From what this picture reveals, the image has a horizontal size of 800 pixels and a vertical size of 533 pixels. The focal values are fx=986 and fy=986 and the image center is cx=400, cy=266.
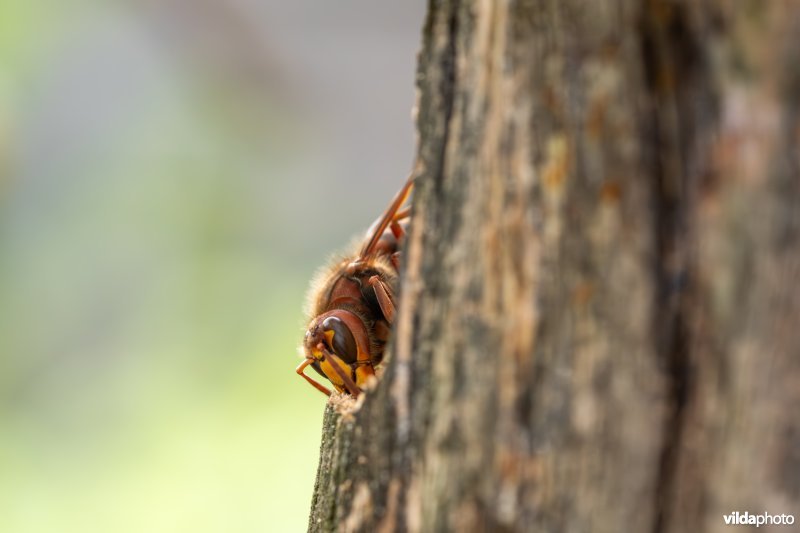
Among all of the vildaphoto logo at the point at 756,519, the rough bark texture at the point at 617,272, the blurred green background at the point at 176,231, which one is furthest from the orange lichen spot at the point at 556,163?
the blurred green background at the point at 176,231

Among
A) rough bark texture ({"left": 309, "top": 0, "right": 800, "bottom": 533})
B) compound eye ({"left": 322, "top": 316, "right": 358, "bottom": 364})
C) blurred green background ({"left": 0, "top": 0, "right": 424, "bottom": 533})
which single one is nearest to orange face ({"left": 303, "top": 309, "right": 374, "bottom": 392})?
compound eye ({"left": 322, "top": 316, "right": 358, "bottom": 364})

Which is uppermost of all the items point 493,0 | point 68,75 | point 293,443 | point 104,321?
point 68,75

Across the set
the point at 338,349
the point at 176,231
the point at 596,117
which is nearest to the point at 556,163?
the point at 596,117

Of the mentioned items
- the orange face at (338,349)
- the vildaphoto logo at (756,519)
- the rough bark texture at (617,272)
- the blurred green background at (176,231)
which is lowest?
the vildaphoto logo at (756,519)

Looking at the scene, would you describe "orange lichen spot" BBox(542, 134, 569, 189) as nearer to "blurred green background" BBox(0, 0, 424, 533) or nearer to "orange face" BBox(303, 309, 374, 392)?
"orange face" BBox(303, 309, 374, 392)

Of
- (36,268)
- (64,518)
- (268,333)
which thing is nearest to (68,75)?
(36,268)

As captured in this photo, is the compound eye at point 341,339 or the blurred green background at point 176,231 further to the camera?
the blurred green background at point 176,231

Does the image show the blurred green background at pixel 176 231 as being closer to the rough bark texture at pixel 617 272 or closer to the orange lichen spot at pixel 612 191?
the rough bark texture at pixel 617 272

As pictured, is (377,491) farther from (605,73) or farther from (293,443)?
(293,443)
